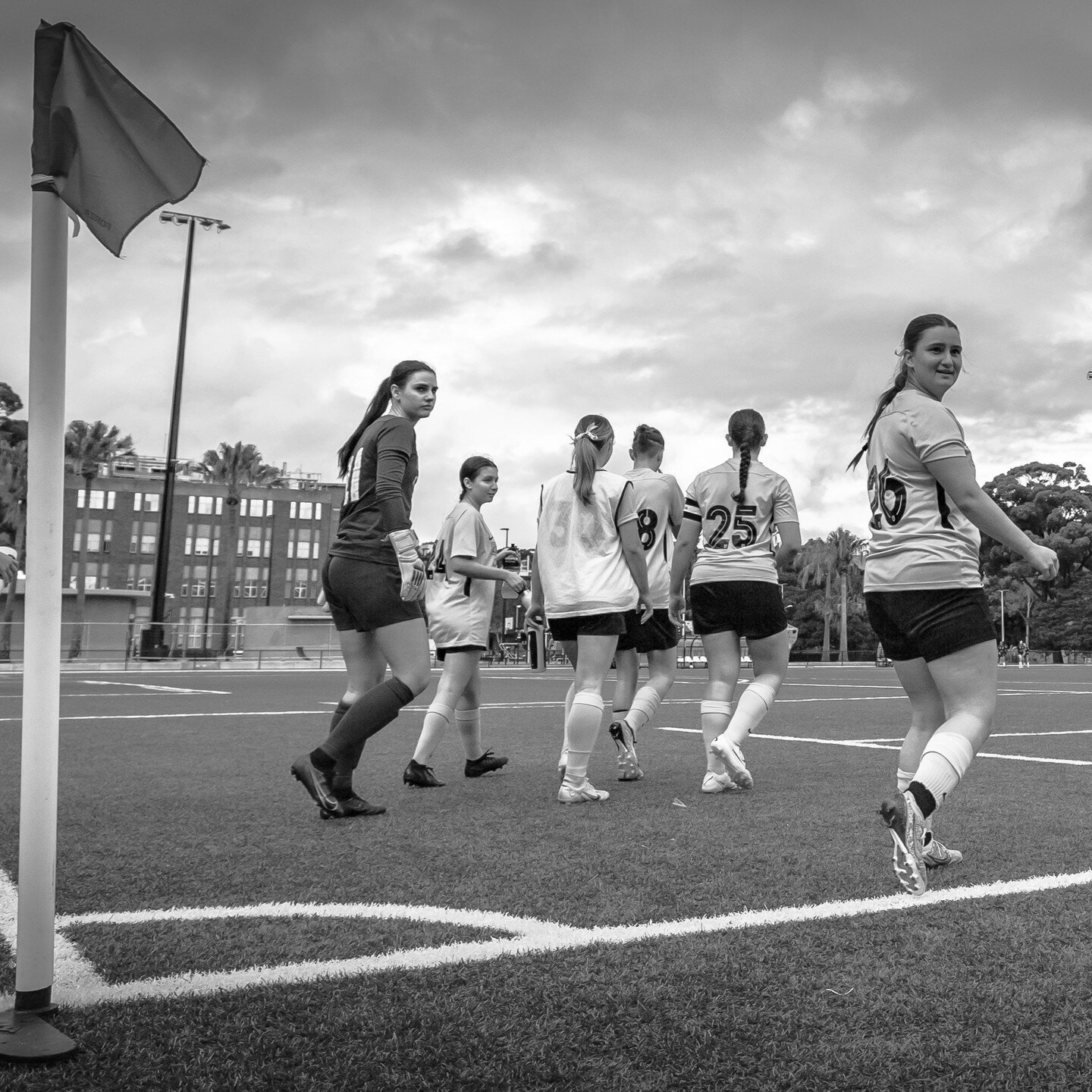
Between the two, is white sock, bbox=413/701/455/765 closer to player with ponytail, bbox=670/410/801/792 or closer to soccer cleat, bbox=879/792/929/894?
player with ponytail, bbox=670/410/801/792

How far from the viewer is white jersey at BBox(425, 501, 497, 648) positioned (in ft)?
23.2

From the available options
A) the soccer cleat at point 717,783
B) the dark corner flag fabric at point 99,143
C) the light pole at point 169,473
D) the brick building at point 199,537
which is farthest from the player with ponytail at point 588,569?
the brick building at point 199,537

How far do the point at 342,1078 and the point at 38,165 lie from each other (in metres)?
1.92

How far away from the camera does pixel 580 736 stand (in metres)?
5.94

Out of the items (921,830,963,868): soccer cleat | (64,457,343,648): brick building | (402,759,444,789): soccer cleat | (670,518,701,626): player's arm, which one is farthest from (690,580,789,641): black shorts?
(64,457,343,648): brick building

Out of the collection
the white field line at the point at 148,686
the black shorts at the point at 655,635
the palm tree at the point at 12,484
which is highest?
the palm tree at the point at 12,484

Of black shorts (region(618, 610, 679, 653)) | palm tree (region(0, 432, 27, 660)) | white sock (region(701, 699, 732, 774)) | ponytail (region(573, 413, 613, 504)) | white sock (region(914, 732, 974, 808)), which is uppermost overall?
palm tree (region(0, 432, 27, 660))

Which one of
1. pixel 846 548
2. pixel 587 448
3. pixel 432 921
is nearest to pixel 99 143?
pixel 432 921

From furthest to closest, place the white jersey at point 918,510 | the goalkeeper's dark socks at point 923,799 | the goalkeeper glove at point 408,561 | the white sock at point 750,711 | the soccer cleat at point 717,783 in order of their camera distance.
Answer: the white sock at point 750,711, the soccer cleat at point 717,783, the goalkeeper glove at point 408,561, the white jersey at point 918,510, the goalkeeper's dark socks at point 923,799

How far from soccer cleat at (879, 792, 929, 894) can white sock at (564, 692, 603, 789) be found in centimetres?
251

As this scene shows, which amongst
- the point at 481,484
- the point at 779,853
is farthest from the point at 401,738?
the point at 779,853

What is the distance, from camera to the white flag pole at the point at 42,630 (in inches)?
92.5

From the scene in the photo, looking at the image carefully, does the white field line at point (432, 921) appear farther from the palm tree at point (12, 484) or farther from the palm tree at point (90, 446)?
the palm tree at point (90, 446)

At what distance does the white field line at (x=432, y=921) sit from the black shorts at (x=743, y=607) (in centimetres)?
268
